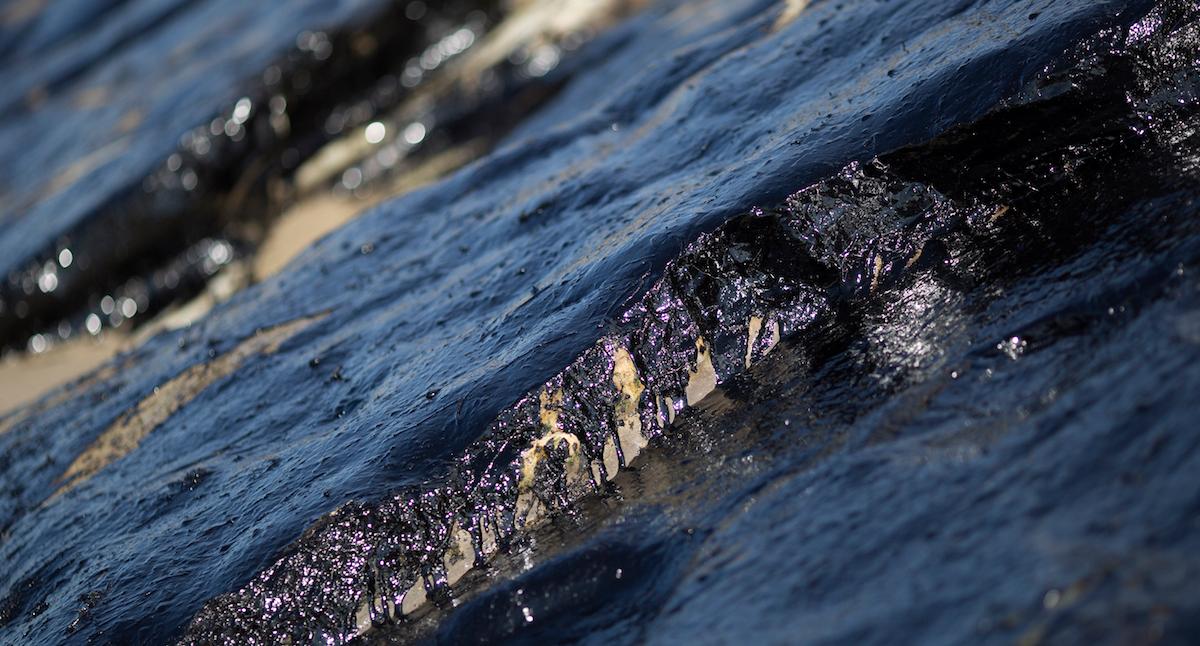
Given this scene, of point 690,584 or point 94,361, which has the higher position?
point 94,361

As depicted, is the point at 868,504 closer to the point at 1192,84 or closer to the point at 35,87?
the point at 1192,84

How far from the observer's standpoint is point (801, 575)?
1.78m

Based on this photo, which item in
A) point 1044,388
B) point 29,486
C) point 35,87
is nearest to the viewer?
point 1044,388

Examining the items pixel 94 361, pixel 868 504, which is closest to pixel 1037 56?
pixel 868 504

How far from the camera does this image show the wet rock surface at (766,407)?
1.71 metres

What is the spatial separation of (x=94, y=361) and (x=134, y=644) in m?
3.11

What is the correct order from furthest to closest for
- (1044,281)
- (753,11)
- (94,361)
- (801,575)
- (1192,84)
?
1. (94,361)
2. (753,11)
3. (1192,84)
4. (1044,281)
5. (801,575)

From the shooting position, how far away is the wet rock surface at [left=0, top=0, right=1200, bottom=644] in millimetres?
1712

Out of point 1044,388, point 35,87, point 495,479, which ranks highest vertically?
point 35,87

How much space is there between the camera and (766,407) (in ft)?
7.37

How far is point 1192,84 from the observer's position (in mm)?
2461

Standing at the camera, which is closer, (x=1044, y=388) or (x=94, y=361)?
(x=1044, y=388)

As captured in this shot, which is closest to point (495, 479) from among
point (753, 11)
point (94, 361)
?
point (753, 11)

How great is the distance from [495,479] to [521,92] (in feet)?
12.7
